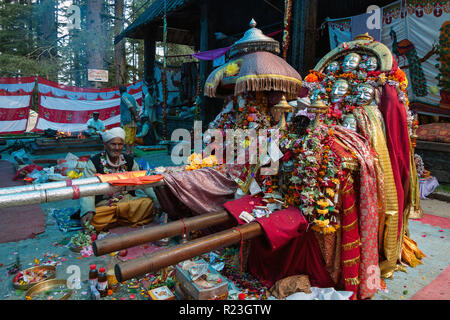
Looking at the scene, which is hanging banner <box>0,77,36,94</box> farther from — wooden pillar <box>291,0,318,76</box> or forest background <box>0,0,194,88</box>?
wooden pillar <box>291,0,318,76</box>

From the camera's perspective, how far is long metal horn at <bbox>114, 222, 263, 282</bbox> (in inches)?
79.2

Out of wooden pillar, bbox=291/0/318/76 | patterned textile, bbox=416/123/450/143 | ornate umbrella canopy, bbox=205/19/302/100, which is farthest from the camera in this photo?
wooden pillar, bbox=291/0/318/76

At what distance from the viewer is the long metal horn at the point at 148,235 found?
234 cm

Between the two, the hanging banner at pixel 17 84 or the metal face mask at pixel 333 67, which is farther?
the hanging banner at pixel 17 84

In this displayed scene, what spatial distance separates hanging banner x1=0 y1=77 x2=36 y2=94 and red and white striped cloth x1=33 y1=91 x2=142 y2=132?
26.7 inches

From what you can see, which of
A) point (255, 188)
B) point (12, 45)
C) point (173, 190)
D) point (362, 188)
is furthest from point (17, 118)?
point (362, 188)

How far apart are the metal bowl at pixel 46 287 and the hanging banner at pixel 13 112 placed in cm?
1219

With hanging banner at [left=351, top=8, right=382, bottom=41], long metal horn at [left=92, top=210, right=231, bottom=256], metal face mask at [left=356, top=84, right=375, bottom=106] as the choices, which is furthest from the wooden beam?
long metal horn at [left=92, top=210, right=231, bottom=256]

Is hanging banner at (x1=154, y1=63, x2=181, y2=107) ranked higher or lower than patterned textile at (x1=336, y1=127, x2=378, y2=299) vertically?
higher

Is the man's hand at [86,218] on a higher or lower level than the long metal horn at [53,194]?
lower

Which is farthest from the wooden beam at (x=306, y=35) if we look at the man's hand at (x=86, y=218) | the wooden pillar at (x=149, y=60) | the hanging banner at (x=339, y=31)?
the wooden pillar at (x=149, y=60)

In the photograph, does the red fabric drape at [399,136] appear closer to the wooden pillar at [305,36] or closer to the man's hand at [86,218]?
the wooden pillar at [305,36]

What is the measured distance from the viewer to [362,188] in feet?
9.57

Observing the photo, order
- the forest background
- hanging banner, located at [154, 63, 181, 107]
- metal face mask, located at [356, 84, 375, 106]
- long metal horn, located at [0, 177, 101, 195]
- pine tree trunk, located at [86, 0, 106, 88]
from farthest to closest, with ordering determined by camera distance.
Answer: the forest background
pine tree trunk, located at [86, 0, 106, 88]
hanging banner, located at [154, 63, 181, 107]
metal face mask, located at [356, 84, 375, 106]
long metal horn, located at [0, 177, 101, 195]
